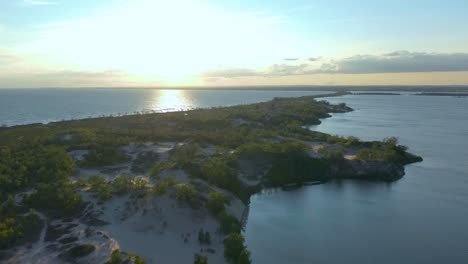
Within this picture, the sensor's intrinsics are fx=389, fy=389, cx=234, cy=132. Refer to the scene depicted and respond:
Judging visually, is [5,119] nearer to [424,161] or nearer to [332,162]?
[332,162]

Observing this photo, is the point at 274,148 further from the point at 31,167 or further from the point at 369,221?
the point at 31,167

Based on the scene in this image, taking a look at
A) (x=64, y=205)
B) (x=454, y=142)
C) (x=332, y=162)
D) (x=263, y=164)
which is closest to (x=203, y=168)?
(x=263, y=164)

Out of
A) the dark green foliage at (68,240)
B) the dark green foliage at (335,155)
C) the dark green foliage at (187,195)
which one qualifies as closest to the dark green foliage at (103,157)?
the dark green foliage at (187,195)

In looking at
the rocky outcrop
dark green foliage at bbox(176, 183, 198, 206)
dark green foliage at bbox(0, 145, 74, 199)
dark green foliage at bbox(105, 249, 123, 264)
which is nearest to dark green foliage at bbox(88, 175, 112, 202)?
dark green foliage at bbox(0, 145, 74, 199)

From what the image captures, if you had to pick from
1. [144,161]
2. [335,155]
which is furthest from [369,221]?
[144,161]

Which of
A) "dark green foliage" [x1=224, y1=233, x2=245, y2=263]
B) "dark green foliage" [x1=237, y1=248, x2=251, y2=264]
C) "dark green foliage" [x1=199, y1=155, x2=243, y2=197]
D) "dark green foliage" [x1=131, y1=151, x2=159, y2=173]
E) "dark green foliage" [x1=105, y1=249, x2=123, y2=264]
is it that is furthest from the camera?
"dark green foliage" [x1=131, y1=151, x2=159, y2=173]

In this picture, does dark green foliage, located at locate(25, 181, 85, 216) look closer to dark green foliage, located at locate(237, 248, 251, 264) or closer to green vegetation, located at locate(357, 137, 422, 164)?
dark green foliage, located at locate(237, 248, 251, 264)
